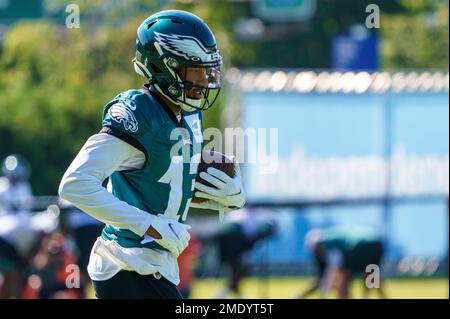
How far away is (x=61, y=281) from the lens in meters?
11.9

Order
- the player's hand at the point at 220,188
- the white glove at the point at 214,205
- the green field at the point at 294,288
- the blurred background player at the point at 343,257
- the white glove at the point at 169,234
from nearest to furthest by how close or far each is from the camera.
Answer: the white glove at the point at 169,234
the player's hand at the point at 220,188
the white glove at the point at 214,205
the blurred background player at the point at 343,257
the green field at the point at 294,288

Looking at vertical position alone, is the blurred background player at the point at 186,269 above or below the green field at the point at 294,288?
above

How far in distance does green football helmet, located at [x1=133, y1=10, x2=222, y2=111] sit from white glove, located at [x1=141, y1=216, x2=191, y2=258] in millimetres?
563

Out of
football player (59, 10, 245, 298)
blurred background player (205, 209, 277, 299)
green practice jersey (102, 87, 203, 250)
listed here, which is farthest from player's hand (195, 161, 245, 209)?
blurred background player (205, 209, 277, 299)

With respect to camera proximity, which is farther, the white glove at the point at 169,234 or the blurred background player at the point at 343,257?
the blurred background player at the point at 343,257

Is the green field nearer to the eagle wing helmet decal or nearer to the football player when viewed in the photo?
the football player

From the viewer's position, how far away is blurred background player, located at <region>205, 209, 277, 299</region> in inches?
541

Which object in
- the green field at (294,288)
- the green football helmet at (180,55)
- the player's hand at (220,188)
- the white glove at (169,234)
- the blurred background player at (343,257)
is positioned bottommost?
the green field at (294,288)

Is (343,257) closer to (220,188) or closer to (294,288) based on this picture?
(294,288)

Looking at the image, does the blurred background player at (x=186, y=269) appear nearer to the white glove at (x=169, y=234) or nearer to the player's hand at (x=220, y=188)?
the player's hand at (x=220, y=188)

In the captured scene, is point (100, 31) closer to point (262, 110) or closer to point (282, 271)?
point (262, 110)

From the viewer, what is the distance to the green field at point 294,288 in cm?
1428

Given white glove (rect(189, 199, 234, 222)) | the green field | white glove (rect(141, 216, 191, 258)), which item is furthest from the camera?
the green field

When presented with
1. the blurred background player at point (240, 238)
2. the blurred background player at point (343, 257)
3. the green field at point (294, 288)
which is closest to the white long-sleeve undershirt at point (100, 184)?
the blurred background player at point (343, 257)
